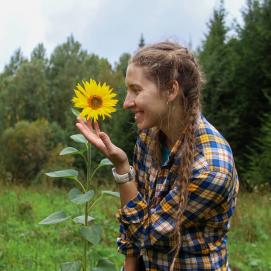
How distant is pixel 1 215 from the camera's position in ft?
17.8

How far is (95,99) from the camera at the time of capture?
1.92 metres

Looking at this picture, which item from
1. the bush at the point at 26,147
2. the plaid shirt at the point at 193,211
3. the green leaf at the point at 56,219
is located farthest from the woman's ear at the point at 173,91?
the bush at the point at 26,147

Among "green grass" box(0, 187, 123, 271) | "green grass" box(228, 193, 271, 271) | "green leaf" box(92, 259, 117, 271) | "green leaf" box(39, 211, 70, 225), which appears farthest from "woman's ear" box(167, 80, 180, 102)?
"green grass" box(228, 193, 271, 271)

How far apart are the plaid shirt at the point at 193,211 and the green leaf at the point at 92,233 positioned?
0.25 m

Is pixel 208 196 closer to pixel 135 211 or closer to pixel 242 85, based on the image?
pixel 135 211

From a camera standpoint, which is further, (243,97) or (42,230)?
(243,97)

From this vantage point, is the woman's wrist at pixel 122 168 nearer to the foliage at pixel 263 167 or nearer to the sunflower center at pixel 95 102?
the sunflower center at pixel 95 102

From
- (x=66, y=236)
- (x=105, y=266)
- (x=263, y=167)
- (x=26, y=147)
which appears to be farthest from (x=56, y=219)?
(x=26, y=147)

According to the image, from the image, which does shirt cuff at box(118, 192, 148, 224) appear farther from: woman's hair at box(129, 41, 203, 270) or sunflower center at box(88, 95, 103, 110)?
sunflower center at box(88, 95, 103, 110)

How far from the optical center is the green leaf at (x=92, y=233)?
77.6 inches

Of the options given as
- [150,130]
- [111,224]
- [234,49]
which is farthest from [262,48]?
[150,130]

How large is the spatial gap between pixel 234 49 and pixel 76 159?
6.65 m

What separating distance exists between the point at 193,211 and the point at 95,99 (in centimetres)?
55

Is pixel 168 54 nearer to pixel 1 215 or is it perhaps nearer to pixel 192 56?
pixel 192 56
